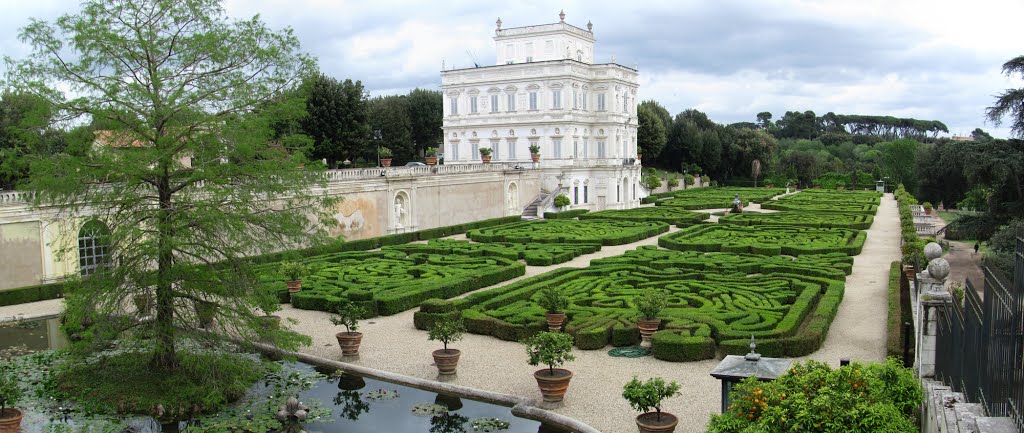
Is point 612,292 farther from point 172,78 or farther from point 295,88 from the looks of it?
point 172,78

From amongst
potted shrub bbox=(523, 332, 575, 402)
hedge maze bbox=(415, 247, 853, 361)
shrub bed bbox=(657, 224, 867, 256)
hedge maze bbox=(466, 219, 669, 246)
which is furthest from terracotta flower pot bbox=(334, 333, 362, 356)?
shrub bed bbox=(657, 224, 867, 256)

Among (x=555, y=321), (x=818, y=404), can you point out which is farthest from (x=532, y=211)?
(x=818, y=404)

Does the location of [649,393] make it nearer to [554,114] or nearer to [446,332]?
[446,332]

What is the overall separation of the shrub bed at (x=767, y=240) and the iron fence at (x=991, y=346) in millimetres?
18376

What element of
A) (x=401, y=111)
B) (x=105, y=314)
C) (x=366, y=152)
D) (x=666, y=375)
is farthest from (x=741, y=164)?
(x=105, y=314)

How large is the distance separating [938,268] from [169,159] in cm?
1126

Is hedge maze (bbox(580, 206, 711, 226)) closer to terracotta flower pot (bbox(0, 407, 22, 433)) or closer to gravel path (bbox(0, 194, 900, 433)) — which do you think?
gravel path (bbox(0, 194, 900, 433))

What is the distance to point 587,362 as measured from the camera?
51.2 feet

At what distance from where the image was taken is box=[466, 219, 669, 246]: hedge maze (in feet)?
107

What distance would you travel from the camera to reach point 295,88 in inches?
550

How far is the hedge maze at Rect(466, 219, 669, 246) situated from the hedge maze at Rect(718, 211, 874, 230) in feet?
13.5

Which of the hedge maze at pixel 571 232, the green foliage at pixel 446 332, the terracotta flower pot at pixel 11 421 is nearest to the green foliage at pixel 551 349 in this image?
the green foliage at pixel 446 332

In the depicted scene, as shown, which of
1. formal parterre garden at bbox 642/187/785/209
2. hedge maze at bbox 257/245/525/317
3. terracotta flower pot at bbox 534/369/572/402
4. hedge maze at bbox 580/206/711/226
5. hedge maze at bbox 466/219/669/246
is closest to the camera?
terracotta flower pot at bbox 534/369/572/402

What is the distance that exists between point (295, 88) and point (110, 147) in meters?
3.08
